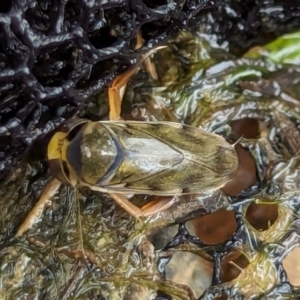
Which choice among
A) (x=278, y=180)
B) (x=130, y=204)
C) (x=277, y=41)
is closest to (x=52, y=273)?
(x=130, y=204)

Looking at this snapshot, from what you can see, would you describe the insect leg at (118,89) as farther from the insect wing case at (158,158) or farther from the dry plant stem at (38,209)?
the dry plant stem at (38,209)

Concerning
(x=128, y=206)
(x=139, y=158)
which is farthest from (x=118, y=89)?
(x=128, y=206)

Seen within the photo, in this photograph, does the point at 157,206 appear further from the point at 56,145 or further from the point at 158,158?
the point at 56,145

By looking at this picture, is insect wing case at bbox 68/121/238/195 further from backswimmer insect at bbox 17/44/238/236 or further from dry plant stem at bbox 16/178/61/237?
dry plant stem at bbox 16/178/61/237

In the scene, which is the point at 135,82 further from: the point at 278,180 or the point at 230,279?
the point at 230,279

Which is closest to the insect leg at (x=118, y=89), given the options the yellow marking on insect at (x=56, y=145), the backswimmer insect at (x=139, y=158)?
the backswimmer insect at (x=139, y=158)

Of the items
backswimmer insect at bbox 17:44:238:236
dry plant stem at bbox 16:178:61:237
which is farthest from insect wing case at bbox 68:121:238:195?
dry plant stem at bbox 16:178:61:237
